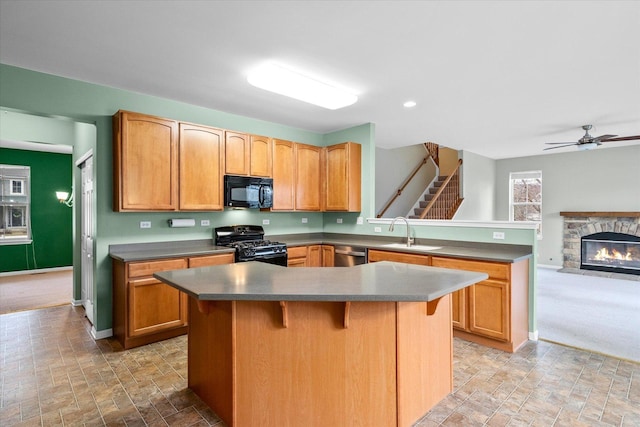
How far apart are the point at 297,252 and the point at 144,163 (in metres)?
2.13

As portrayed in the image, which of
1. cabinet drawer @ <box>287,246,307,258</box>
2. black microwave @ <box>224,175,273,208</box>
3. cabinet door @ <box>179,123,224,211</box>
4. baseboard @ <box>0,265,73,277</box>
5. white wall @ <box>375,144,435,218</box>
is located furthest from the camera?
white wall @ <box>375,144,435,218</box>

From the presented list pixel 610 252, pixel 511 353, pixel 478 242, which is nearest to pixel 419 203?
pixel 610 252

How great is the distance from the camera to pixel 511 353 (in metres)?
3.12

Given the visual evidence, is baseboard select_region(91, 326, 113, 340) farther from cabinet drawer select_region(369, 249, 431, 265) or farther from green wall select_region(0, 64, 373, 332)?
cabinet drawer select_region(369, 249, 431, 265)

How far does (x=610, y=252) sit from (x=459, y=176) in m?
3.46

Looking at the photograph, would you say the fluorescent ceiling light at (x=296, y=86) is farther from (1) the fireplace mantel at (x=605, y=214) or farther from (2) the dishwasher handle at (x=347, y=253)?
(1) the fireplace mantel at (x=605, y=214)

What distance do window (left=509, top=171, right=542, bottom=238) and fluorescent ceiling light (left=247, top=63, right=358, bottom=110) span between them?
21.7 ft

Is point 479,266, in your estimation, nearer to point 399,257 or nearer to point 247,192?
point 399,257

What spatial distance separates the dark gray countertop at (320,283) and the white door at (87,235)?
2.30 m

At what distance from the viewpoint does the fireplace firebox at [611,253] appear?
6895 millimetres

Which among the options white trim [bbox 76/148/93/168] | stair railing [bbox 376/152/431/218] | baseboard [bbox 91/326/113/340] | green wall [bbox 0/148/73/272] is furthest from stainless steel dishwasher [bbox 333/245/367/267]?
green wall [bbox 0/148/73/272]

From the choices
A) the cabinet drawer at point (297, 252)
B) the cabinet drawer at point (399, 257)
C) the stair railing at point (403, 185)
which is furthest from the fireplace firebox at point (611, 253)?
the cabinet drawer at point (297, 252)

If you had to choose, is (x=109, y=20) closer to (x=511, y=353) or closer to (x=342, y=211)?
(x=342, y=211)

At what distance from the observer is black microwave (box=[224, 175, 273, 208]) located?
4.09 metres
